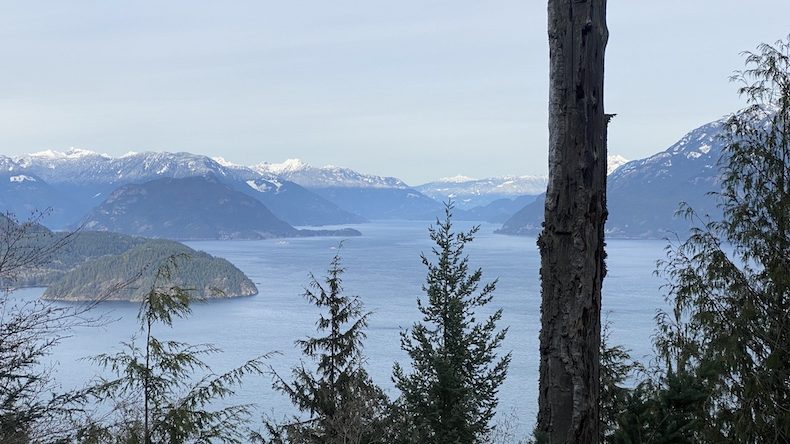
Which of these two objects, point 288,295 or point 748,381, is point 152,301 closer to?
point 748,381

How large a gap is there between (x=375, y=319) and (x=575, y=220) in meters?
45.4

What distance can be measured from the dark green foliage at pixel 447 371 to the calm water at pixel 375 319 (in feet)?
7.31

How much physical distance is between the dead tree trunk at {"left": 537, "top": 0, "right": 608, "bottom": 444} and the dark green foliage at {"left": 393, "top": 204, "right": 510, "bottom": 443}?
15.6 ft

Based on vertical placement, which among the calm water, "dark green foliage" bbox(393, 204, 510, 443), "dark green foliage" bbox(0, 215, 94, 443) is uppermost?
"dark green foliage" bbox(0, 215, 94, 443)

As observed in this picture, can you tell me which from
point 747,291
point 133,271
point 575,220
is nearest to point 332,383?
point 747,291

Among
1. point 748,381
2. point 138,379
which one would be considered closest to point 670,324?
point 748,381

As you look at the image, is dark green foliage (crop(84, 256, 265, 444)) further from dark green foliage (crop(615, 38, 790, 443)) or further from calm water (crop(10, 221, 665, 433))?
calm water (crop(10, 221, 665, 433))

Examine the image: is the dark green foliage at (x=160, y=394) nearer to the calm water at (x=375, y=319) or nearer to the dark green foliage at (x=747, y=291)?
the dark green foliage at (x=747, y=291)

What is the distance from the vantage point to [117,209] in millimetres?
199375

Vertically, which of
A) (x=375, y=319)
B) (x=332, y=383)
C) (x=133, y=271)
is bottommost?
(x=375, y=319)

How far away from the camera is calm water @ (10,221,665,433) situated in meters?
31.2

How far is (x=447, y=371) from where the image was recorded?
9.59m

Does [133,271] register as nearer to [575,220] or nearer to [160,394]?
[160,394]

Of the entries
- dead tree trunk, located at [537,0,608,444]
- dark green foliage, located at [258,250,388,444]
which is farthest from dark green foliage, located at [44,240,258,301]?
dead tree trunk, located at [537,0,608,444]
